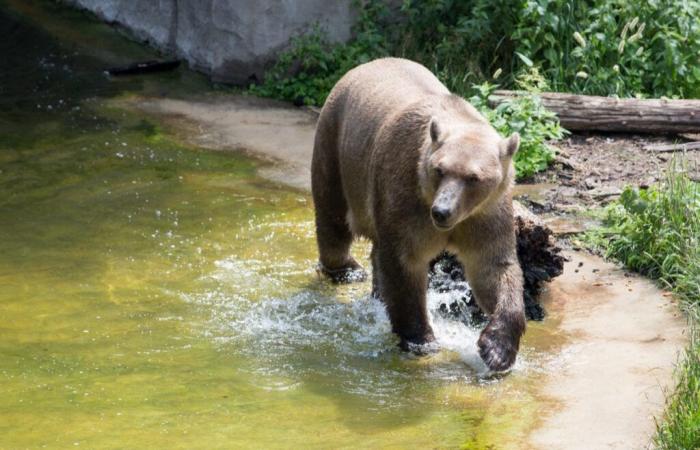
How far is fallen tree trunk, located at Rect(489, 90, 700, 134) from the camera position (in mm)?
10867

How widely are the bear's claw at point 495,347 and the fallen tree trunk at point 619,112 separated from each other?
4.42m

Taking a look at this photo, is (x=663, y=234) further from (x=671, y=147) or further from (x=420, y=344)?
(x=671, y=147)

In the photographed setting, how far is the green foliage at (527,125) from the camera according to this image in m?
10.2

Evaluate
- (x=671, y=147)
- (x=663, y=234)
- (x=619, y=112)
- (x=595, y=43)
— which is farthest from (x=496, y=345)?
(x=595, y=43)

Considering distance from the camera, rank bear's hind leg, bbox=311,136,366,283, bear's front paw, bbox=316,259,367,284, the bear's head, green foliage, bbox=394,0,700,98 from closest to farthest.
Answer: the bear's head, bear's hind leg, bbox=311,136,366,283, bear's front paw, bbox=316,259,367,284, green foliage, bbox=394,0,700,98

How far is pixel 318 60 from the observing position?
1302 cm

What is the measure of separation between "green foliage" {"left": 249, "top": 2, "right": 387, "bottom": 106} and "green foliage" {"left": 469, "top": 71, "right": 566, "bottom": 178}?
244 cm

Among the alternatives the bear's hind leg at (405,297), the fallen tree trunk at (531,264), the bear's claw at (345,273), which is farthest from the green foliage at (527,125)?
the bear's hind leg at (405,297)

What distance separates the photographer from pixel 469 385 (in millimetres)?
6773

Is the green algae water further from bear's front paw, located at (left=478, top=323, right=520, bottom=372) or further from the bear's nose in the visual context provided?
the bear's nose

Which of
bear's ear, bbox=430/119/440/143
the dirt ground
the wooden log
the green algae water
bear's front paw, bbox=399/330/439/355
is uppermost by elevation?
bear's ear, bbox=430/119/440/143

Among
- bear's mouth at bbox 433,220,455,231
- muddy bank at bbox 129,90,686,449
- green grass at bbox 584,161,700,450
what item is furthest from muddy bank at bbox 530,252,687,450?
bear's mouth at bbox 433,220,455,231

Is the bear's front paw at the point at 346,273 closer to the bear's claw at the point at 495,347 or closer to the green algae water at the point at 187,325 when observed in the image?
the green algae water at the point at 187,325

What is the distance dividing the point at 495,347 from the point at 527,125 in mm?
4012
